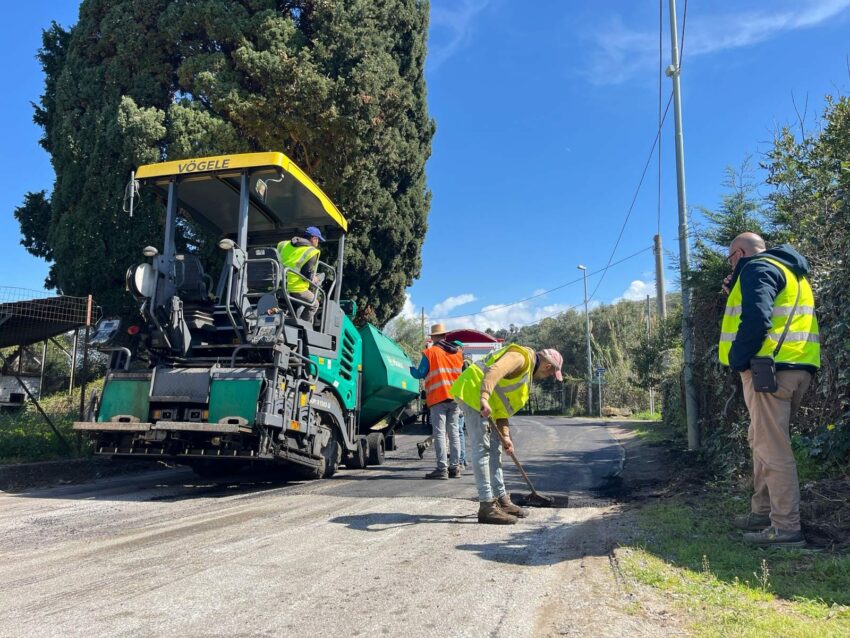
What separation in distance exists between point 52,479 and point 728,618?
24.6ft

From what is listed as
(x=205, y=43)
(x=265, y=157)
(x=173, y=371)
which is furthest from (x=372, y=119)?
(x=173, y=371)

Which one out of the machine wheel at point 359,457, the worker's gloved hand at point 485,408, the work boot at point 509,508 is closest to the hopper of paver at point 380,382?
the machine wheel at point 359,457

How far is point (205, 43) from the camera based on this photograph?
41.9 ft

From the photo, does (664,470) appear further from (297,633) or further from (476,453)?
(297,633)

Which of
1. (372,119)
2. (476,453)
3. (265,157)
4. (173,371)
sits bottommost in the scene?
(476,453)

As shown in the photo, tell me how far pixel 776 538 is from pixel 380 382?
5561mm

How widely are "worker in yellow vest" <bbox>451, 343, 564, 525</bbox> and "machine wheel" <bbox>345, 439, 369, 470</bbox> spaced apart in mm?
3635

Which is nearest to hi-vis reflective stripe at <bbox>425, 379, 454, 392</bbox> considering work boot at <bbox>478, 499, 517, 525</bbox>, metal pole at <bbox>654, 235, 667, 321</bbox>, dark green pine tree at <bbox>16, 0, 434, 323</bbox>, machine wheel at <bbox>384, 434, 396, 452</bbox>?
machine wheel at <bbox>384, 434, 396, 452</bbox>

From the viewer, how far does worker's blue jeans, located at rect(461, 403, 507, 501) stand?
478 centimetres

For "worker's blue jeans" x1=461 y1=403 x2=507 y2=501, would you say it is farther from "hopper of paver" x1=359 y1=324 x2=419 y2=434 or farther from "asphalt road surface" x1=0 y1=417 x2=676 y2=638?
"hopper of paver" x1=359 y1=324 x2=419 y2=434

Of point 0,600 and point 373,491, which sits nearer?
point 0,600

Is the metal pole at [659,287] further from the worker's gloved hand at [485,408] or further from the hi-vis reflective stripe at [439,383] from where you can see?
the worker's gloved hand at [485,408]

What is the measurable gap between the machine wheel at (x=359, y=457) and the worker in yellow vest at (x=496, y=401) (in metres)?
3.63

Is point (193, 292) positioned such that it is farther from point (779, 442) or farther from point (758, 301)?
point (779, 442)
